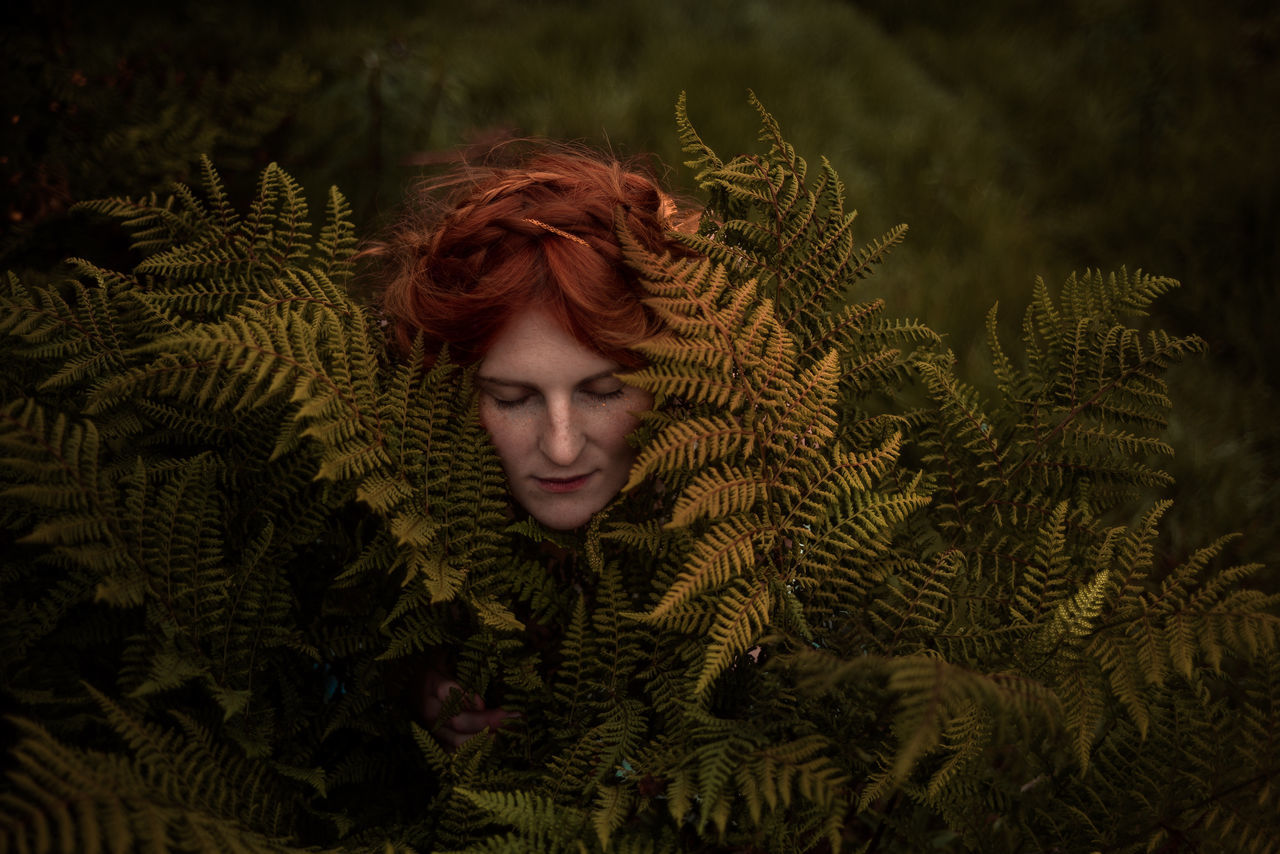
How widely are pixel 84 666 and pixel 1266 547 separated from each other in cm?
318

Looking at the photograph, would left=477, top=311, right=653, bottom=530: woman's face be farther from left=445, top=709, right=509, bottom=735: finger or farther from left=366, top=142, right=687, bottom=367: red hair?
left=445, top=709, right=509, bottom=735: finger

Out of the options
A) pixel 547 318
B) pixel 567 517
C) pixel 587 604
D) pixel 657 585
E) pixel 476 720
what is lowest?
pixel 476 720

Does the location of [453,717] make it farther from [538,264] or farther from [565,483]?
[538,264]

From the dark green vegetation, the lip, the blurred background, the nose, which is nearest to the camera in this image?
the dark green vegetation

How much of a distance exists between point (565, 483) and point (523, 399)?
0.59ft

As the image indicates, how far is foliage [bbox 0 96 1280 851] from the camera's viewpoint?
3.59 ft

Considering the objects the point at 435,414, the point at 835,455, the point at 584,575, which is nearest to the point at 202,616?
the point at 435,414

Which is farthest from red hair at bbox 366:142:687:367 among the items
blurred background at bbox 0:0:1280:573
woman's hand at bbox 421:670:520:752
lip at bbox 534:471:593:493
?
blurred background at bbox 0:0:1280:573

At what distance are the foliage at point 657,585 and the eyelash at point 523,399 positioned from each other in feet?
0.31

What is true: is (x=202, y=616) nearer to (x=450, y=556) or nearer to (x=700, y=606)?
(x=450, y=556)

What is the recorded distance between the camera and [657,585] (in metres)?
1.21

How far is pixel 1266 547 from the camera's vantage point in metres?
2.72

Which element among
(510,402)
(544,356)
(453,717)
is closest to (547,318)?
(544,356)

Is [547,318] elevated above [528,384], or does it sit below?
above
